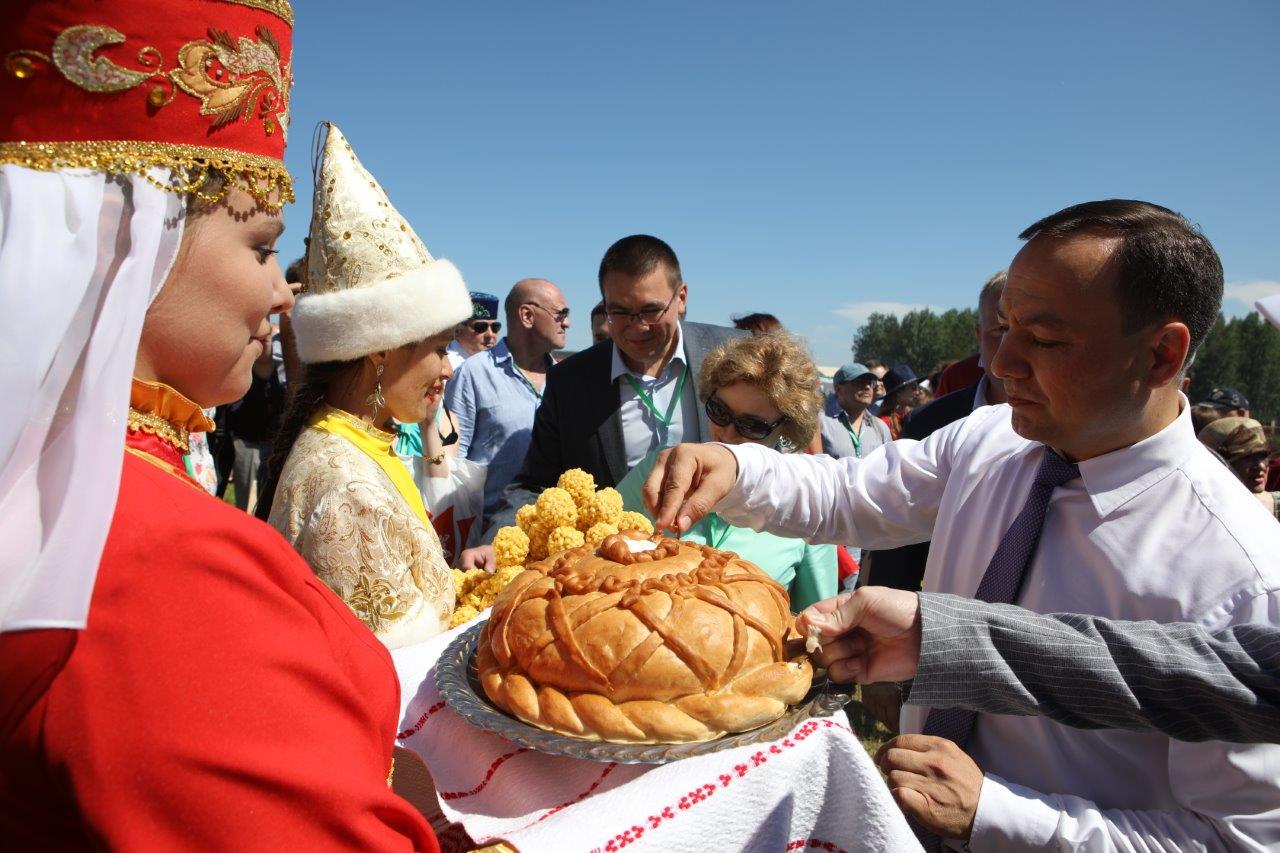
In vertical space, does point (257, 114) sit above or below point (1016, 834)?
above

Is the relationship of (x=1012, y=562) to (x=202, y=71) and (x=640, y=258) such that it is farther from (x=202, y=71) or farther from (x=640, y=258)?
(x=640, y=258)

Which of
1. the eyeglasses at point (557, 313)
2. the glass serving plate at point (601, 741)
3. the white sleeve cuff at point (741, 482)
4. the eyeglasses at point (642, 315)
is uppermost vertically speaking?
the eyeglasses at point (642, 315)

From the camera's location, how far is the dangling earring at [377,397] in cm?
310

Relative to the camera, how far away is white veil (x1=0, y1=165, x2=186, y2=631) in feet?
3.10

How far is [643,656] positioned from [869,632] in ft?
1.91

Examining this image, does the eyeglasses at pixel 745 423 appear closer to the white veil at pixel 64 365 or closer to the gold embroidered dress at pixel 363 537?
the gold embroidered dress at pixel 363 537

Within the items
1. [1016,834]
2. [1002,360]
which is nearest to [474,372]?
[1002,360]

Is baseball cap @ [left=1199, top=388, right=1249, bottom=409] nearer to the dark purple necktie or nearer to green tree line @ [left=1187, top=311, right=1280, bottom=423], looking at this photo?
the dark purple necktie

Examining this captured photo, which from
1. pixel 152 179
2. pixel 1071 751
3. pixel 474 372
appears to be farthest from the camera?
pixel 474 372

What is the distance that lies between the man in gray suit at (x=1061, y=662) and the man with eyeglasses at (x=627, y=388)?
3065 mm

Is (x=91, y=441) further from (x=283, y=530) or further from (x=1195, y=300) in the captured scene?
(x=1195, y=300)

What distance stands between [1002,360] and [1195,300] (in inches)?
18.4

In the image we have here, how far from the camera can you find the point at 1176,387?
6.62 ft

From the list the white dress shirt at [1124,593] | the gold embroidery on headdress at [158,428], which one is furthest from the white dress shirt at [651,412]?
the gold embroidery on headdress at [158,428]
